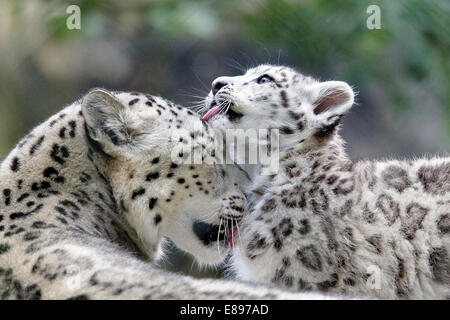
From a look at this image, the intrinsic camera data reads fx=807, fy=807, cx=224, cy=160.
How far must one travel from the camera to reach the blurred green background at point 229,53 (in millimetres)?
5730

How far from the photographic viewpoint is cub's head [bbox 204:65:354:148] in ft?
13.4

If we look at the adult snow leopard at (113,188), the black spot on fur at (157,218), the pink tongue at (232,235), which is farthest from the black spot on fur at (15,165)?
the pink tongue at (232,235)

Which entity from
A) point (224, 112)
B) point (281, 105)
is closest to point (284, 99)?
point (281, 105)

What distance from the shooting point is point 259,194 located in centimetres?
398

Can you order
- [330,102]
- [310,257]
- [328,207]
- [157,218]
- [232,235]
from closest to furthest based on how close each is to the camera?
1. [157,218]
2. [310,257]
3. [328,207]
4. [232,235]
5. [330,102]

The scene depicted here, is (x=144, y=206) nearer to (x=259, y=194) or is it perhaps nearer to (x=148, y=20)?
(x=259, y=194)

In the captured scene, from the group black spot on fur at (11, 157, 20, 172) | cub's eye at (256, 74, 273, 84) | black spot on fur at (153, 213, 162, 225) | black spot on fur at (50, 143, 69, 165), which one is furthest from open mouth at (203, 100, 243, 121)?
black spot on fur at (11, 157, 20, 172)

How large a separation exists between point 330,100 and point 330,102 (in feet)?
0.04

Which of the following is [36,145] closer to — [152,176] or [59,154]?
[59,154]

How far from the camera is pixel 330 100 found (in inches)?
A: 167

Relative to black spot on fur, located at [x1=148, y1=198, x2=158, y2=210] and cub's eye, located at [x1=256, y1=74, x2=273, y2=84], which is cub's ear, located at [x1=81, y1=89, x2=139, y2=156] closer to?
black spot on fur, located at [x1=148, y1=198, x2=158, y2=210]

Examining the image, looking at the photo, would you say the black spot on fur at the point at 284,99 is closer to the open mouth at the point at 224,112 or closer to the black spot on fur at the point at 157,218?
the open mouth at the point at 224,112

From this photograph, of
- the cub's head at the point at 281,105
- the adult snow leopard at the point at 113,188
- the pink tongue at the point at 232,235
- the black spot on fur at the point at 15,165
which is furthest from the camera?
the cub's head at the point at 281,105
